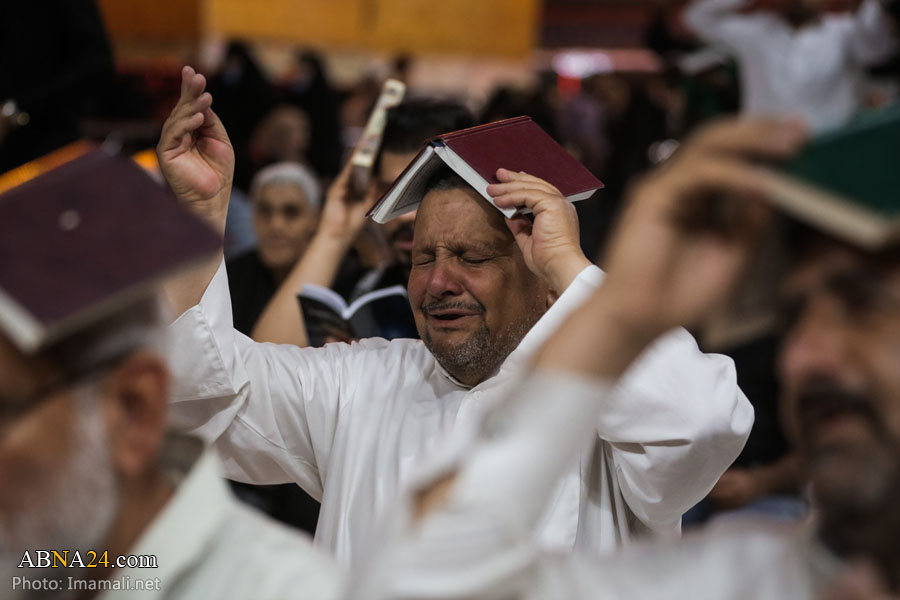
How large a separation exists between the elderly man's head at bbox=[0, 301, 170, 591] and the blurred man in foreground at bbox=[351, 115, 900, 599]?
343 mm

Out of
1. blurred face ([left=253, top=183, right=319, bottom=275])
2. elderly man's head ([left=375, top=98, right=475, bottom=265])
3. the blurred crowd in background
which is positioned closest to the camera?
elderly man's head ([left=375, top=98, right=475, bottom=265])

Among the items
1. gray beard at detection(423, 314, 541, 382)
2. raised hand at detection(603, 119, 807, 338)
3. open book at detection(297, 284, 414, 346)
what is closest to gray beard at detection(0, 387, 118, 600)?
raised hand at detection(603, 119, 807, 338)

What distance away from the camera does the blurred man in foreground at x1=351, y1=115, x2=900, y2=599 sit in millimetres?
1212

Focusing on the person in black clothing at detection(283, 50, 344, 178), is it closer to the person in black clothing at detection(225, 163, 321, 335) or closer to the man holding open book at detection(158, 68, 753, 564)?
the person in black clothing at detection(225, 163, 321, 335)

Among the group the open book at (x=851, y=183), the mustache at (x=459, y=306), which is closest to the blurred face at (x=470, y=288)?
the mustache at (x=459, y=306)

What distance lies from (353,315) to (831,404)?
2.08m

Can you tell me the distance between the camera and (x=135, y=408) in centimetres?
143

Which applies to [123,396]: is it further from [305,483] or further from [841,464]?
[305,483]

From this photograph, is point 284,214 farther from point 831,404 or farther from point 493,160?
point 831,404

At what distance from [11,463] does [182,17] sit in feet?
33.4

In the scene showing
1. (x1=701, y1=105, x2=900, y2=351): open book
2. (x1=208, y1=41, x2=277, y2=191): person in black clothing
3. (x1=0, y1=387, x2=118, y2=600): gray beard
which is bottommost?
(x1=208, y1=41, x2=277, y2=191): person in black clothing

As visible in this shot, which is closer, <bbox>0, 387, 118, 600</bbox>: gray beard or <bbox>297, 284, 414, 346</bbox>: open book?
<bbox>0, 387, 118, 600</bbox>: gray beard

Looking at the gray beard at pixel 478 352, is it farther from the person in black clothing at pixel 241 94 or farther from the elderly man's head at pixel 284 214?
the person in black clothing at pixel 241 94

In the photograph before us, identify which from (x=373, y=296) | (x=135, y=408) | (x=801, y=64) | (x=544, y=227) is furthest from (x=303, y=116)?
(x=135, y=408)
